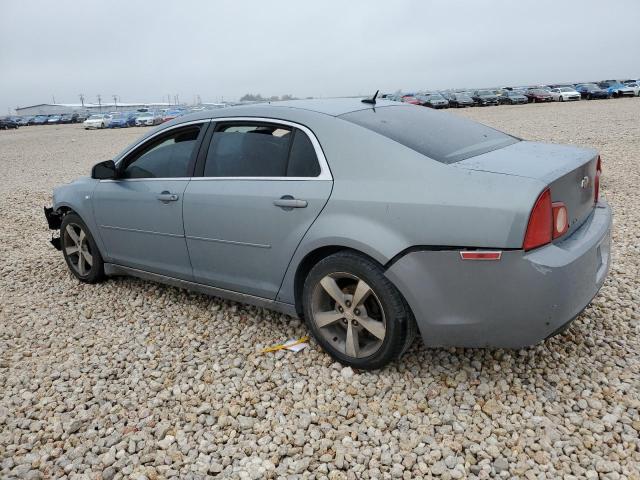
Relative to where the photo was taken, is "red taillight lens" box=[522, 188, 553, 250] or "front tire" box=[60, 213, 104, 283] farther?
"front tire" box=[60, 213, 104, 283]

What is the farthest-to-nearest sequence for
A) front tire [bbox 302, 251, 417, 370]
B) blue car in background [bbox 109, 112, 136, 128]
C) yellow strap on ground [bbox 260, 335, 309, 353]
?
blue car in background [bbox 109, 112, 136, 128] < yellow strap on ground [bbox 260, 335, 309, 353] < front tire [bbox 302, 251, 417, 370]

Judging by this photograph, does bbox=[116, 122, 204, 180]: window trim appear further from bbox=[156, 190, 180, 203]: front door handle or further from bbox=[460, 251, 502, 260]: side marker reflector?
bbox=[460, 251, 502, 260]: side marker reflector

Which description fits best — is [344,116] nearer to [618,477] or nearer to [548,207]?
[548,207]

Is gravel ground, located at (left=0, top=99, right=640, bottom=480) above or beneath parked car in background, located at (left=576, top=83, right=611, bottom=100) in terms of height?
beneath

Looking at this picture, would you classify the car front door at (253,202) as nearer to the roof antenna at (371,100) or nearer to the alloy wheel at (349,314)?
the alloy wheel at (349,314)

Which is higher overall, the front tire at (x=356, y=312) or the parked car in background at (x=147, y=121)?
the parked car in background at (x=147, y=121)

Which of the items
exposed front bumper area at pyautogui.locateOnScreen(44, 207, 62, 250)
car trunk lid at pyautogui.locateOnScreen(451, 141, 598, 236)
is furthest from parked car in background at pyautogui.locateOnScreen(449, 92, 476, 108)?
car trunk lid at pyautogui.locateOnScreen(451, 141, 598, 236)

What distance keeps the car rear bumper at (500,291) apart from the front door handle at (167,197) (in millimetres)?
1761

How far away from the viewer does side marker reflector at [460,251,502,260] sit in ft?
7.82

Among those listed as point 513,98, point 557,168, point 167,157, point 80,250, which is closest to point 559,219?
point 557,168

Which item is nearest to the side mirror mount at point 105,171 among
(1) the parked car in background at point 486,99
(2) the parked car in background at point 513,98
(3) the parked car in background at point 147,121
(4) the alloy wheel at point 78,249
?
(4) the alloy wheel at point 78,249

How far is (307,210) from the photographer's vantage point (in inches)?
116

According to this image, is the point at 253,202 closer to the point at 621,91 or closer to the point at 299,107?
the point at 299,107

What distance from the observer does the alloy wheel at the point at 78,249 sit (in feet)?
15.4
